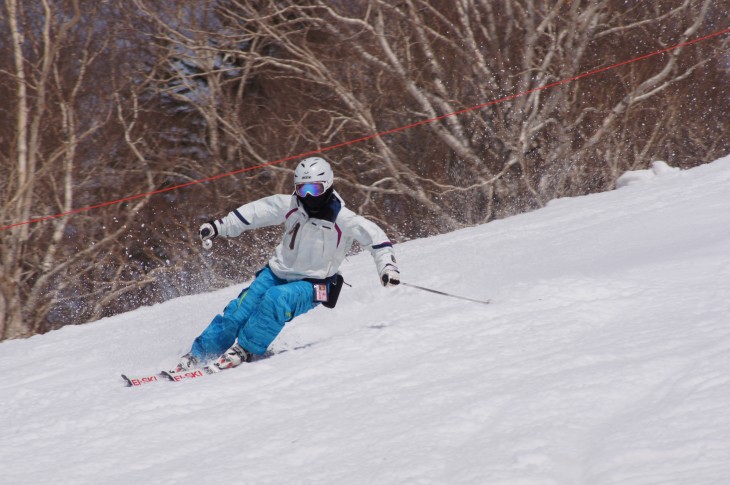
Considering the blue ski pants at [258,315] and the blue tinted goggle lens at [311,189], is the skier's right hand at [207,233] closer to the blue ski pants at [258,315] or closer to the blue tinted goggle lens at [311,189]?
the blue ski pants at [258,315]

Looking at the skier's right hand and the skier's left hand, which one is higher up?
the skier's right hand

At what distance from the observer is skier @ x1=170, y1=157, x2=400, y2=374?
4266 mm

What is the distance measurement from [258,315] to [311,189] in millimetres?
714

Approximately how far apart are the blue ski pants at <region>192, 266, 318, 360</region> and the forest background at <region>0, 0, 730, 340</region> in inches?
348

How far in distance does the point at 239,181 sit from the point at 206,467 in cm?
1330

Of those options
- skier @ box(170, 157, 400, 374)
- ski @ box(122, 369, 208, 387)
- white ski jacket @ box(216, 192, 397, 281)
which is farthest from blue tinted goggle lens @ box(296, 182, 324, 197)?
ski @ box(122, 369, 208, 387)

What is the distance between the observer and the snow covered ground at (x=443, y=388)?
102 inches

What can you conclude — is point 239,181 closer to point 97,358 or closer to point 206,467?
point 97,358

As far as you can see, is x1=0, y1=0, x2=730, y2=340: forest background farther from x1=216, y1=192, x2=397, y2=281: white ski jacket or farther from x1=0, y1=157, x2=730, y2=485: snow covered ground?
x1=216, y1=192, x2=397, y2=281: white ski jacket

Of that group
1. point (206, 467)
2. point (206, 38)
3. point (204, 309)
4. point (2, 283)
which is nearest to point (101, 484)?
point (206, 467)

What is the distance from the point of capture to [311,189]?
170 inches

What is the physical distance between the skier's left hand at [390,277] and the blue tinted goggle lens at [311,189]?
1.77 ft

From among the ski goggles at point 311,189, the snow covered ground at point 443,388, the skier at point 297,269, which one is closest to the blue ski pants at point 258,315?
the skier at point 297,269

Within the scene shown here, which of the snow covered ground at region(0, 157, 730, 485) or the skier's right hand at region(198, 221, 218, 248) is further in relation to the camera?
the skier's right hand at region(198, 221, 218, 248)
